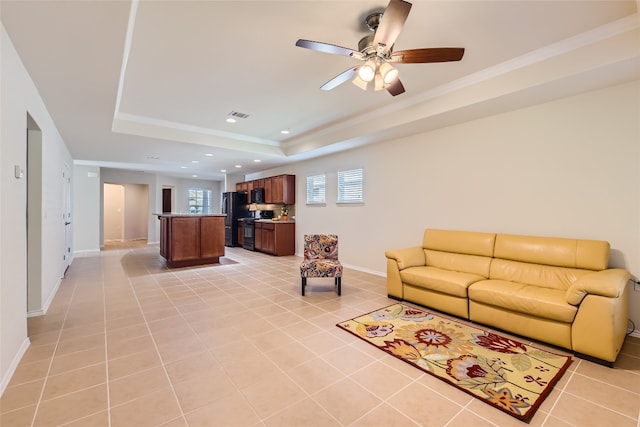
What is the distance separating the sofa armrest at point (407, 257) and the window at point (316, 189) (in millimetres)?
3105

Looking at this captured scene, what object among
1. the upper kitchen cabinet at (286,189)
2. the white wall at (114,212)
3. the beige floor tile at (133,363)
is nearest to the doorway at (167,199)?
the white wall at (114,212)

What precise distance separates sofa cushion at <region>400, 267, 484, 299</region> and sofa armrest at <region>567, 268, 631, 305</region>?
961 mm

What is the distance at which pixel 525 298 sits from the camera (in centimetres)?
275

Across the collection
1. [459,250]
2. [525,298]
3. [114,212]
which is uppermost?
[114,212]

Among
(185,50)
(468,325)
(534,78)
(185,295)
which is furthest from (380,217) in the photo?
(185,50)

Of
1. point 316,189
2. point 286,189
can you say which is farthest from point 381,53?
point 286,189

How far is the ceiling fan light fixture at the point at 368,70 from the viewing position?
7.93ft

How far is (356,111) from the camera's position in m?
4.71

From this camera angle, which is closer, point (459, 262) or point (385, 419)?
point (385, 419)

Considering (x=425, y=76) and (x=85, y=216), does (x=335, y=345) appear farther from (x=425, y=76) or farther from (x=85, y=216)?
(x=85, y=216)

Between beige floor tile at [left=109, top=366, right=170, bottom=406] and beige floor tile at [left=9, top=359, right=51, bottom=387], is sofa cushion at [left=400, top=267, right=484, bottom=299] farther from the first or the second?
beige floor tile at [left=9, top=359, right=51, bottom=387]

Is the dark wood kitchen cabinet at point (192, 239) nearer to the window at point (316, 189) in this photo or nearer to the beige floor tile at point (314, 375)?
the window at point (316, 189)

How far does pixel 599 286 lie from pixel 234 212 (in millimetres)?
8991

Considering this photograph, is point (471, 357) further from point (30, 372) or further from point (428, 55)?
point (30, 372)
